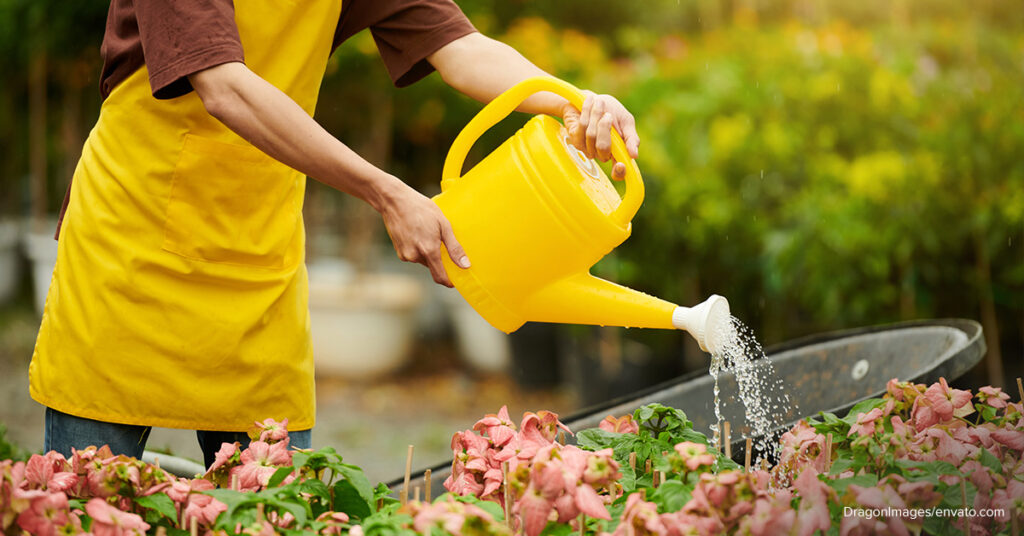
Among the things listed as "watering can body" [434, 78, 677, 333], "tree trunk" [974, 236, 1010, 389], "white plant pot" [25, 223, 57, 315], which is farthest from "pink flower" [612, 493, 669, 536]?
"white plant pot" [25, 223, 57, 315]

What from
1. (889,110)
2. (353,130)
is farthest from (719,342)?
(353,130)

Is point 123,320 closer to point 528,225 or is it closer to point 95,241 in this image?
point 95,241

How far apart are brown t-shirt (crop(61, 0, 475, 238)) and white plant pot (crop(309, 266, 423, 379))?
3.29 m

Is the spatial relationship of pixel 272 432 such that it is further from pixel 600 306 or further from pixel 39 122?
pixel 39 122

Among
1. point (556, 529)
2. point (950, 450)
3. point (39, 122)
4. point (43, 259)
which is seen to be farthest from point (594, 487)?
point (39, 122)

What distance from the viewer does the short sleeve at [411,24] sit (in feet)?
4.95

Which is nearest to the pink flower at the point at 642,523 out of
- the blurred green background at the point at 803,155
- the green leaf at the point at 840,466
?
the green leaf at the point at 840,466

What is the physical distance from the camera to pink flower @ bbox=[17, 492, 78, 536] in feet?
3.02

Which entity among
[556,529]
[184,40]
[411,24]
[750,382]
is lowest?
[556,529]

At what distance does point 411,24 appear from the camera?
1521 millimetres

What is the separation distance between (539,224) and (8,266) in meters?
6.07

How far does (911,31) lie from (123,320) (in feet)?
14.4

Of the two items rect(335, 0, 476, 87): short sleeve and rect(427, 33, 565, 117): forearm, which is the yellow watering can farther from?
rect(335, 0, 476, 87): short sleeve

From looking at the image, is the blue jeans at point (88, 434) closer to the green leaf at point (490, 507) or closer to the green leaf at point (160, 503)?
the green leaf at point (160, 503)
